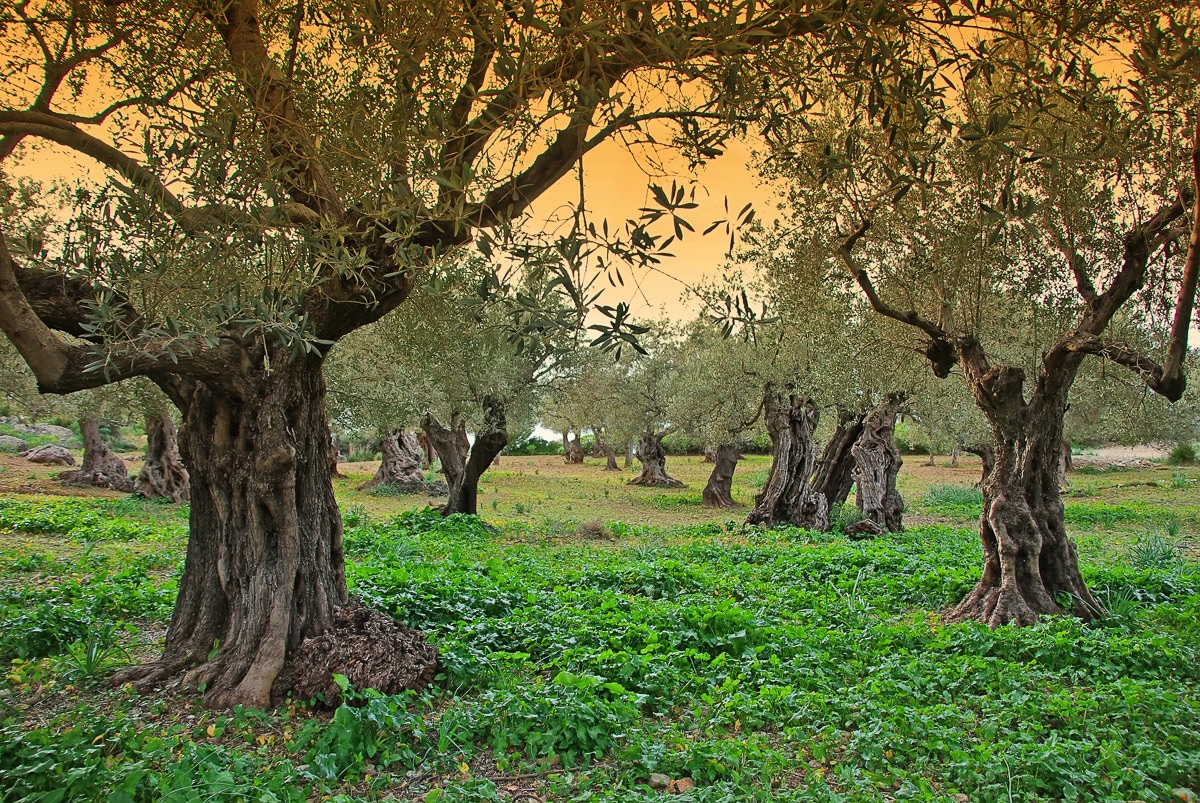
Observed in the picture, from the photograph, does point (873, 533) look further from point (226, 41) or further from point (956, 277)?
point (226, 41)

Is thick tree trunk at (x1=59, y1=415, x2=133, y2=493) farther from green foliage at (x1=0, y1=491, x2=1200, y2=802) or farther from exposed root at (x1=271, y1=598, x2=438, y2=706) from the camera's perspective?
exposed root at (x1=271, y1=598, x2=438, y2=706)

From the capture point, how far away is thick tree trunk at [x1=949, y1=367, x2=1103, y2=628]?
25.3 feet

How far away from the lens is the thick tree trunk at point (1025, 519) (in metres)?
7.72

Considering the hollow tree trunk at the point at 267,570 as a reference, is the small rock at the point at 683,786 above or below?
below

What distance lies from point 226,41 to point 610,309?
14.2ft

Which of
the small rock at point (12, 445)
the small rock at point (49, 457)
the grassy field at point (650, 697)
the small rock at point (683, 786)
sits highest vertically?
the small rock at point (12, 445)

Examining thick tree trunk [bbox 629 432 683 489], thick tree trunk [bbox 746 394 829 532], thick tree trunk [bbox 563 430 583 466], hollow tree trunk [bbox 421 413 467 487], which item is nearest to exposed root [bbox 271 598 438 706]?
hollow tree trunk [bbox 421 413 467 487]

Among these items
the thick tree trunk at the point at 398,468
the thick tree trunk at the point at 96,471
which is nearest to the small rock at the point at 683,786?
the thick tree trunk at the point at 96,471

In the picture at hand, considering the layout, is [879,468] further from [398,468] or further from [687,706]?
[398,468]

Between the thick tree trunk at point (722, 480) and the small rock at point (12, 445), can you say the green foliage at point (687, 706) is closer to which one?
the thick tree trunk at point (722, 480)

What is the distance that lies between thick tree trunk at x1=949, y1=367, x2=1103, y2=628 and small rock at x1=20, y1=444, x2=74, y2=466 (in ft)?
Result: 104

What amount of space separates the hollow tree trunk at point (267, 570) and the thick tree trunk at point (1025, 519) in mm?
6150

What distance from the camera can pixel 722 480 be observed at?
25.6 meters

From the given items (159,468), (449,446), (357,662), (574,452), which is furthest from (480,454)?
(574,452)
